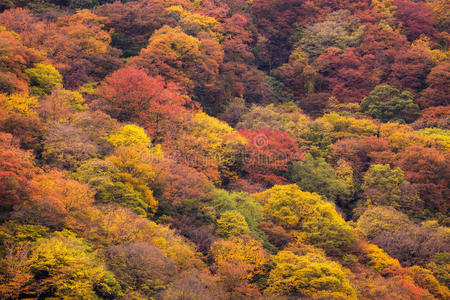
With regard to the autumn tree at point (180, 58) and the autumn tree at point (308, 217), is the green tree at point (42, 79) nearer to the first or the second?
the autumn tree at point (180, 58)

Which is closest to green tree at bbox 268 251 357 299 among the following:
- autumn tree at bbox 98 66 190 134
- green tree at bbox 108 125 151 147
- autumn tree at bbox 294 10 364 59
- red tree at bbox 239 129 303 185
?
green tree at bbox 108 125 151 147

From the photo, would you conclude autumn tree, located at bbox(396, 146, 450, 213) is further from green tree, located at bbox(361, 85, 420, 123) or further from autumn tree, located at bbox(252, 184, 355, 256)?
autumn tree, located at bbox(252, 184, 355, 256)

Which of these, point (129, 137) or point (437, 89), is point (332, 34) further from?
point (129, 137)

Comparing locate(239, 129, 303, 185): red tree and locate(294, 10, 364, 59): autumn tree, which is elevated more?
locate(294, 10, 364, 59): autumn tree

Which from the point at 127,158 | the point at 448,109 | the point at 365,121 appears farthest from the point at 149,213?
the point at 448,109

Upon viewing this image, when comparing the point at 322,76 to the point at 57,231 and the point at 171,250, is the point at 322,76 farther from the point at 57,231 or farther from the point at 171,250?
the point at 57,231

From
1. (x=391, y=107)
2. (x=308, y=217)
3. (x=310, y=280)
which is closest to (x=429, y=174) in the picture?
(x=391, y=107)

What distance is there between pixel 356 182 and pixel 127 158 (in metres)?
26.2

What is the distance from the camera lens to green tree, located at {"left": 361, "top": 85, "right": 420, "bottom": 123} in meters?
65.1

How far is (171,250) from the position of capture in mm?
32219

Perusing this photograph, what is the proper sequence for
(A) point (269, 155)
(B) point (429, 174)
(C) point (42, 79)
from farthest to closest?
(B) point (429, 174)
(A) point (269, 155)
(C) point (42, 79)

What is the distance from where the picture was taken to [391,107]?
65.0m

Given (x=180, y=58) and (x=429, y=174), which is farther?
(x=180, y=58)

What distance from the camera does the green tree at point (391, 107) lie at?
6512cm
